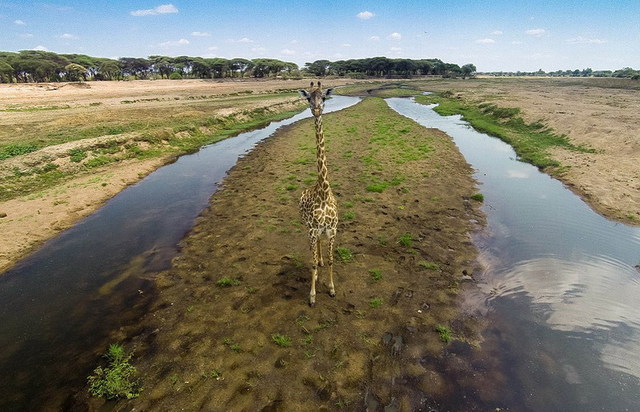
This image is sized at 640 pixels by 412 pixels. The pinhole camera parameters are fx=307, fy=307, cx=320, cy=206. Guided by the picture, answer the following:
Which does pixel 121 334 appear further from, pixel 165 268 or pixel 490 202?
pixel 490 202

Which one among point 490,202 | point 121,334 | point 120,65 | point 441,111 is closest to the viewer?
point 121,334

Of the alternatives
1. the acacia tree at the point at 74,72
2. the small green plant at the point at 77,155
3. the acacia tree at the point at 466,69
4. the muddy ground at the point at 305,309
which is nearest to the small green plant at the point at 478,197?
the muddy ground at the point at 305,309

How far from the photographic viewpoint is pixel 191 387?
22.6 ft

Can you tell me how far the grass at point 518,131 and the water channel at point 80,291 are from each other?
2607 centimetres

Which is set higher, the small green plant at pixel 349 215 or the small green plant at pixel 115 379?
the small green plant at pixel 349 215

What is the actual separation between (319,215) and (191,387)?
17.6ft

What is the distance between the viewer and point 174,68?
435 ft

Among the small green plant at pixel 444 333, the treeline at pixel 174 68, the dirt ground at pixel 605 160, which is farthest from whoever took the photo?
the treeline at pixel 174 68

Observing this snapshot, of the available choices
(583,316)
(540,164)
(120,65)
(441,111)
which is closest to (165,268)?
(583,316)

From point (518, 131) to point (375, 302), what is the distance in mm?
33983

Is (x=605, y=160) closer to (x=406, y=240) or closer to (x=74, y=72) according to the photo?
(x=406, y=240)

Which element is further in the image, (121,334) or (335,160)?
(335,160)

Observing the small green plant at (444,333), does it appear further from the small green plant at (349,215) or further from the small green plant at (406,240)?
the small green plant at (349,215)

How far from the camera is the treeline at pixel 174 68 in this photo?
9138cm
